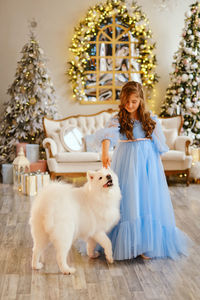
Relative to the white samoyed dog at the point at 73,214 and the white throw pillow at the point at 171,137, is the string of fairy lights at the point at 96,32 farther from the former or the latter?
the white samoyed dog at the point at 73,214

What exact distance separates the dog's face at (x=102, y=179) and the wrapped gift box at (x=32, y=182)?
265 cm

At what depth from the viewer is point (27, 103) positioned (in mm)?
6539

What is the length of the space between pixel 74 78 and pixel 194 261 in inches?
197

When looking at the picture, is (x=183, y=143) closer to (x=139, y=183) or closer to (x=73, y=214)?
(x=139, y=183)

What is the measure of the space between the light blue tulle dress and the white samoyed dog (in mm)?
132

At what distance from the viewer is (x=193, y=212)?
4.32 m

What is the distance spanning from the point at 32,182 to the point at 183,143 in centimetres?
237

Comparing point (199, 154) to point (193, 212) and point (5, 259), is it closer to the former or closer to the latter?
point (193, 212)

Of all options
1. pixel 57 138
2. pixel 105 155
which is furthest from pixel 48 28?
pixel 105 155

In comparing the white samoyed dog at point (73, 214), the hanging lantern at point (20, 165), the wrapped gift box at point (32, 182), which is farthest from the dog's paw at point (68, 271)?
the hanging lantern at point (20, 165)

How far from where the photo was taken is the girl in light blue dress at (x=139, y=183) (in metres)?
2.86

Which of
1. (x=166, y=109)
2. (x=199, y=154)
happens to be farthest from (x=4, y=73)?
(x=199, y=154)

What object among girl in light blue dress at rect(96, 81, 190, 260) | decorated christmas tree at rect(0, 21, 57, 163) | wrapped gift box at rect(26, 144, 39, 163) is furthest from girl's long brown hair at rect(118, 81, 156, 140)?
decorated christmas tree at rect(0, 21, 57, 163)

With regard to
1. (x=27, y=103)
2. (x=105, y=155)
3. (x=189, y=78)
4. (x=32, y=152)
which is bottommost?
(x=32, y=152)
